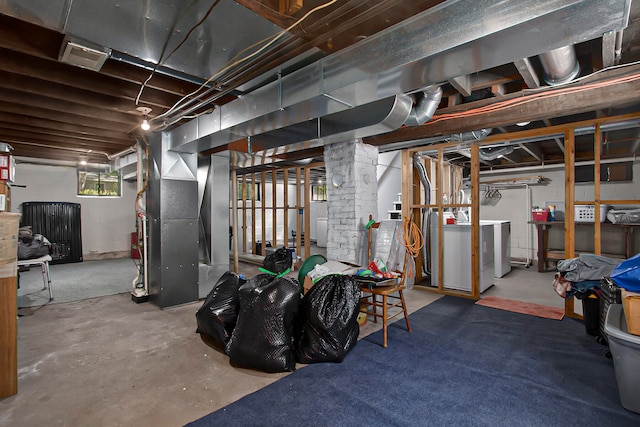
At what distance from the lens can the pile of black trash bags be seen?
2.40 m

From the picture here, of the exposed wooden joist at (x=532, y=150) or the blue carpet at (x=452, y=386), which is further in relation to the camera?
the exposed wooden joist at (x=532, y=150)

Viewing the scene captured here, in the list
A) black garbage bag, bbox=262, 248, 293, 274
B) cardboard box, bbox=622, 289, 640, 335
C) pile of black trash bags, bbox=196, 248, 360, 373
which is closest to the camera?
cardboard box, bbox=622, 289, 640, 335

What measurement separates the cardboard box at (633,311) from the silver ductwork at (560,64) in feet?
5.42

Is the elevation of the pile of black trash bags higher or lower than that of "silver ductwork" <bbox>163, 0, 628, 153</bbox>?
lower

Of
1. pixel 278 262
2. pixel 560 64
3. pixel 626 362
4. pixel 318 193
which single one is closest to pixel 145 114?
pixel 278 262

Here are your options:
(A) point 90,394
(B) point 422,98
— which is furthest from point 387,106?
(A) point 90,394

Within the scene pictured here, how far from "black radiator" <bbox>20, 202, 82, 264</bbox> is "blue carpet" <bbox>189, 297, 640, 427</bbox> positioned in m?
7.79

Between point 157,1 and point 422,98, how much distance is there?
2.54 meters

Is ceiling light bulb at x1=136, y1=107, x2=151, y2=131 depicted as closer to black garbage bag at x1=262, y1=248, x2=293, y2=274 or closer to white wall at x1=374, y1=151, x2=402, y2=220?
black garbage bag at x1=262, y1=248, x2=293, y2=274

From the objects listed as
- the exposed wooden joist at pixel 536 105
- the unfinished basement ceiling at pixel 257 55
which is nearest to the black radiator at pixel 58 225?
the unfinished basement ceiling at pixel 257 55

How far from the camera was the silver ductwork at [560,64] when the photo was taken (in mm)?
2292

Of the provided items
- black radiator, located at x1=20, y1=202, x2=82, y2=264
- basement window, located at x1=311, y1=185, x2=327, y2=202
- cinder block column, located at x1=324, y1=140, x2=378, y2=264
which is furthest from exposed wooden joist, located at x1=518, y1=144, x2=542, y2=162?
black radiator, located at x1=20, y1=202, x2=82, y2=264

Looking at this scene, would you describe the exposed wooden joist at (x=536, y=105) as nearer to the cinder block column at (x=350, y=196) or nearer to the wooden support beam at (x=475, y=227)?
the cinder block column at (x=350, y=196)

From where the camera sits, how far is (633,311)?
188 cm
